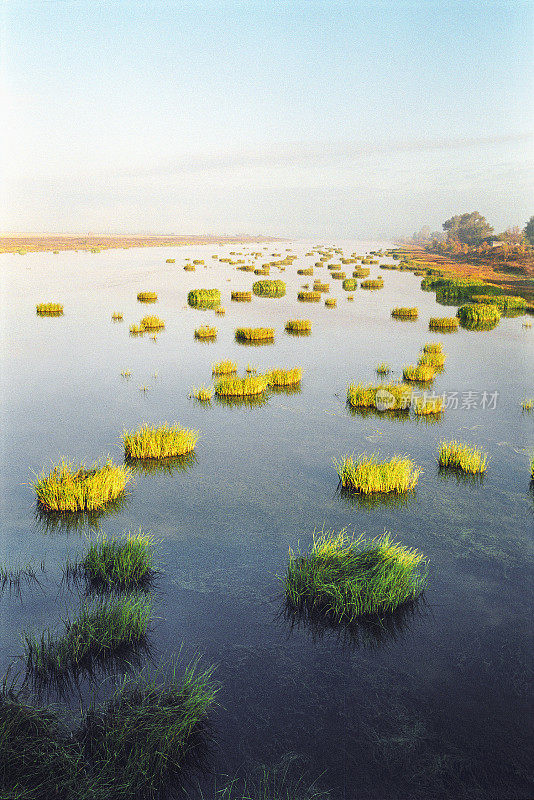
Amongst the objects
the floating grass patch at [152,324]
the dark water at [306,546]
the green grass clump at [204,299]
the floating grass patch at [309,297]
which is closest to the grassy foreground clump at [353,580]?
the dark water at [306,546]

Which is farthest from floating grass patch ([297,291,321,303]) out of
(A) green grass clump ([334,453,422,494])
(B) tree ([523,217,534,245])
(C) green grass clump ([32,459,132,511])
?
(B) tree ([523,217,534,245])

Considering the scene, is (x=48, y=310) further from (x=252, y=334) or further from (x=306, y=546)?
(x=306, y=546)

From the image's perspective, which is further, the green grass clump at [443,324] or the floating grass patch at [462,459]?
the green grass clump at [443,324]

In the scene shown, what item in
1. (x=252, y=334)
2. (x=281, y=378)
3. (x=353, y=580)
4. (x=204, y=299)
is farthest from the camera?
(x=204, y=299)

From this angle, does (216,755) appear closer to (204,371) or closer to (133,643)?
(133,643)

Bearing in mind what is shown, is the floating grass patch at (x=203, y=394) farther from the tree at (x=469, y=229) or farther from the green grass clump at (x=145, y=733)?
the tree at (x=469, y=229)

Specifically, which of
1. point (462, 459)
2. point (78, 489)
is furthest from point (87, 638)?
point (462, 459)
